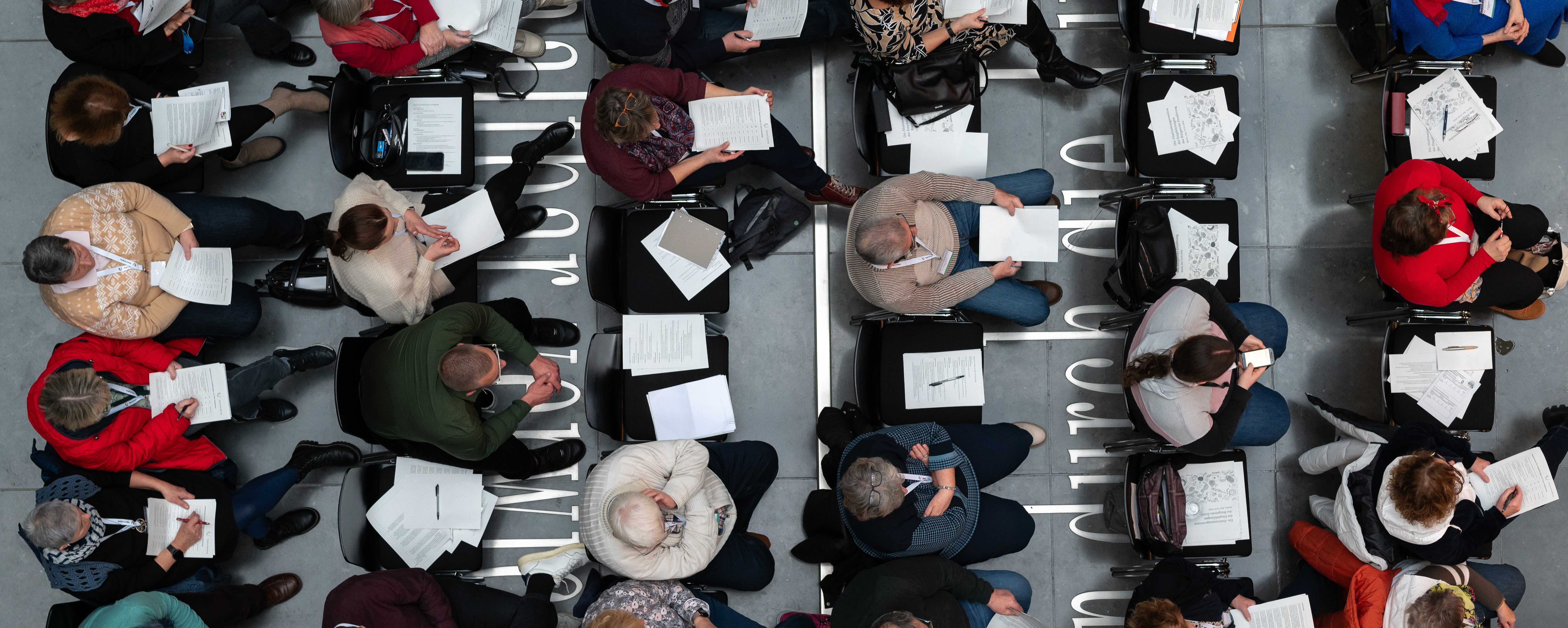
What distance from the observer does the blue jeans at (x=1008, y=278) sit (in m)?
4.36

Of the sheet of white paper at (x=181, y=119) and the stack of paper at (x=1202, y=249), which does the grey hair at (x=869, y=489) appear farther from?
the sheet of white paper at (x=181, y=119)

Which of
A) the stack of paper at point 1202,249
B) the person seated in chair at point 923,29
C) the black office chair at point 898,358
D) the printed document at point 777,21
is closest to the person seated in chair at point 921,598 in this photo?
the black office chair at point 898,358

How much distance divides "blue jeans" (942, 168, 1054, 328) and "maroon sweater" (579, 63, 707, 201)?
1.48 metres

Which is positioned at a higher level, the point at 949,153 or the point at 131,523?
the point at 949,153

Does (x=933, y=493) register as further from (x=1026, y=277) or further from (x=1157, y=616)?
(x=1026, y=277)

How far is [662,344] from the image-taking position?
4273mm

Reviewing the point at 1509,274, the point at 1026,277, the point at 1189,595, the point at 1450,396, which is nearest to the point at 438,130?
the point at 1026,277

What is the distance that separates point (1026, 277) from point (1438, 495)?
217 centimetres

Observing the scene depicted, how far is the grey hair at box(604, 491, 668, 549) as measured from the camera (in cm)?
348

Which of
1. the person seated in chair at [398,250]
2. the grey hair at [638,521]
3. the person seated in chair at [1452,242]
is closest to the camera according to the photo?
the grey hair at [638,521]

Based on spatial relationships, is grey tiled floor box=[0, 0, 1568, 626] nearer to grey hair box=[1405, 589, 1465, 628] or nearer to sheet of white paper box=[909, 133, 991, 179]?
sheet of white paper box=[909, 133, 991, 179]

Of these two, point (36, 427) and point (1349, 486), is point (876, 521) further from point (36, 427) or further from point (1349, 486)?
point (36, 427)

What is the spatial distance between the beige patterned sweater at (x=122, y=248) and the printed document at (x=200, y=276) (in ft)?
0.16

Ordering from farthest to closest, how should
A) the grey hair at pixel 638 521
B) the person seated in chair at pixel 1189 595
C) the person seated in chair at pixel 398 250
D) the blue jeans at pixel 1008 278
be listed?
the blue jeans at pixel 1008 278 < the person seated in chair at pixel 1189 595 < the person seated in chair at pixel 398 250 < the grey hair at pixel 638 521
